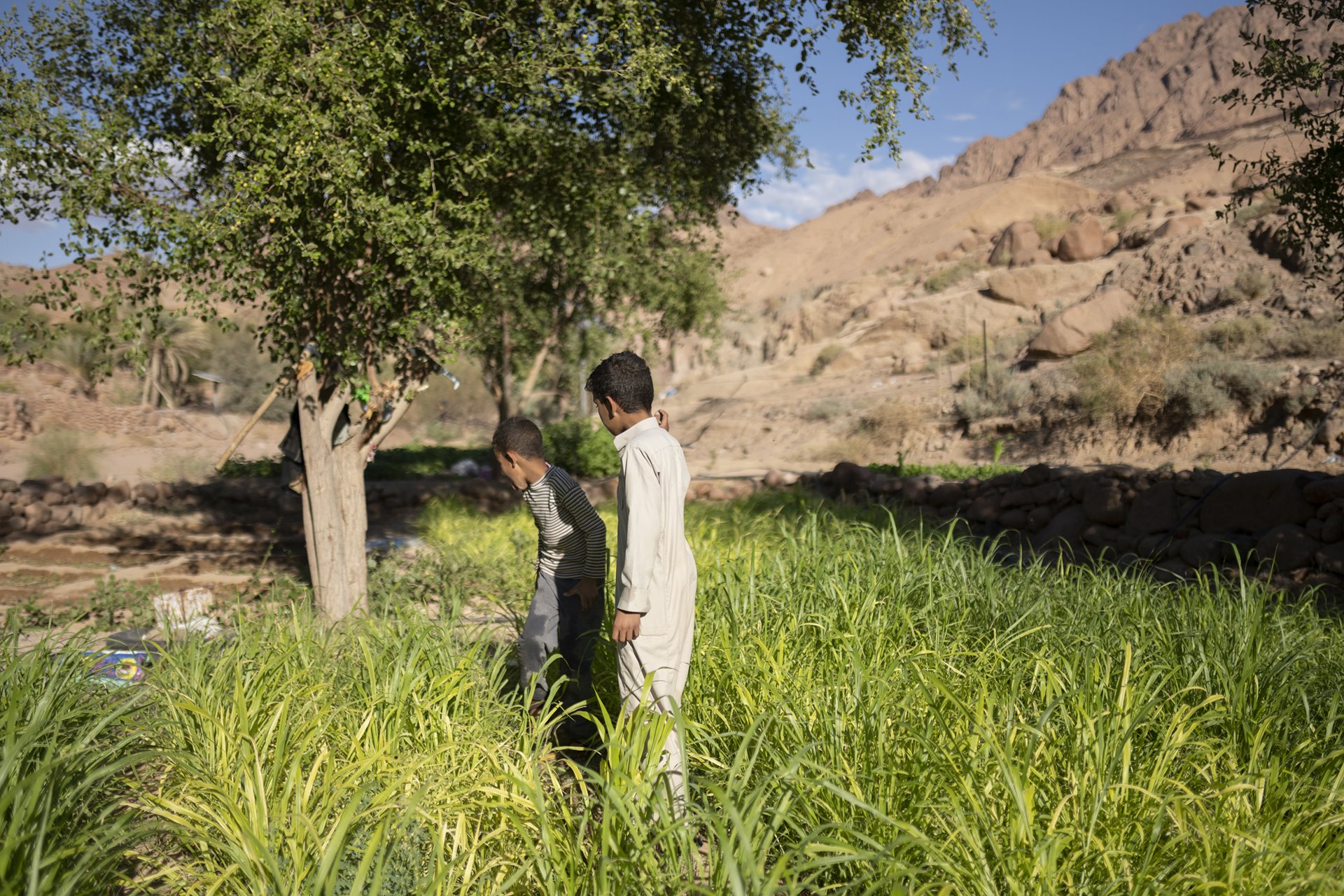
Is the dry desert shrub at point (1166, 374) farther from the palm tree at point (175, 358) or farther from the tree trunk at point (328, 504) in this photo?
the palm tree at point (175, 358)

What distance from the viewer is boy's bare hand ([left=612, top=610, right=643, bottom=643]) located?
2607 mm

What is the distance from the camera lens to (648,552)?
8.48 feet

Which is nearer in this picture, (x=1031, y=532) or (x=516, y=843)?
(x=516, y=843)

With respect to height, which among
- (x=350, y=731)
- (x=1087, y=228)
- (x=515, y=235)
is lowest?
(x=350, y=731)

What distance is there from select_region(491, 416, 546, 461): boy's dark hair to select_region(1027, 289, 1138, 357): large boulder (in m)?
18.7

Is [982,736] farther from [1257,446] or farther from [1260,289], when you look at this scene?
[1260,289]

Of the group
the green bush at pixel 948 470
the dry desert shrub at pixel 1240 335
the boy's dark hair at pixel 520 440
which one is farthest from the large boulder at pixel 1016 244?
the boy's dark hair at pixel 520 440

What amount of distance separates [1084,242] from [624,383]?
28844 mm

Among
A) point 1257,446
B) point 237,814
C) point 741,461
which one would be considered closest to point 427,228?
point 237,814

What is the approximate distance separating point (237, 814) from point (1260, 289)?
74.1ft

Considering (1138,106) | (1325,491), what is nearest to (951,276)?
(1325,491)

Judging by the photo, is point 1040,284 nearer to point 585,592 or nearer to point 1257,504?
point 1257,504

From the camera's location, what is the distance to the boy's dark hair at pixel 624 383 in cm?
272

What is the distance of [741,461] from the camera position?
19391mm
